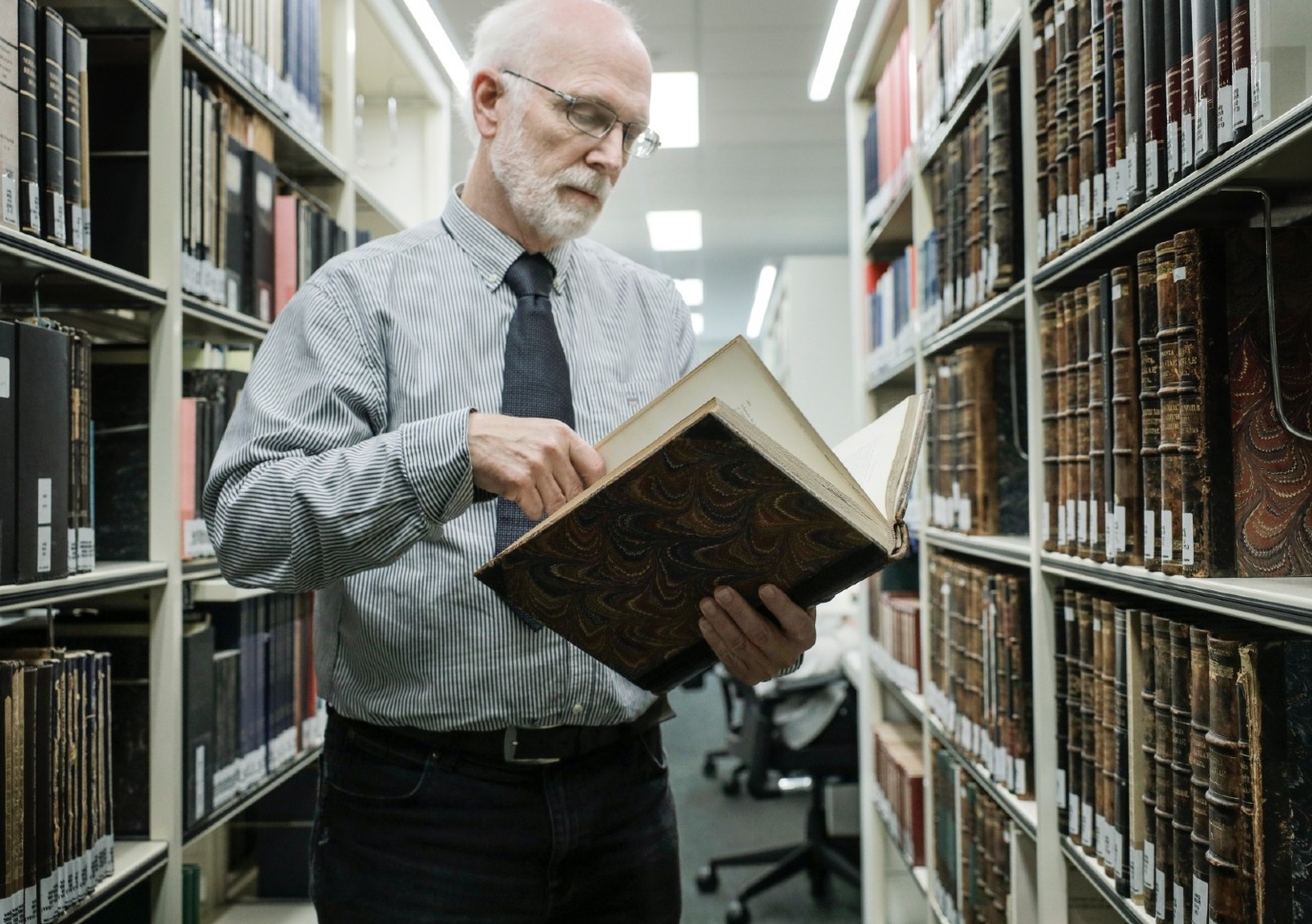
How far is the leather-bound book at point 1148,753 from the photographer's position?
1.14m

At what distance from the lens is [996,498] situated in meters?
1.87

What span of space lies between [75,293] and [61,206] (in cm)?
20

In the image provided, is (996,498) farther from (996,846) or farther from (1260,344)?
(1260,344)

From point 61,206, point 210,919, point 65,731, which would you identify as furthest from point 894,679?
point 61,206

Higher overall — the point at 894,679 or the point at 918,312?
the point at 918,312

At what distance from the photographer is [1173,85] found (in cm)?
108

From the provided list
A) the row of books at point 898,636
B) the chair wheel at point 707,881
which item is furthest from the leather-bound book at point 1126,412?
the chair wheel at point 707,881

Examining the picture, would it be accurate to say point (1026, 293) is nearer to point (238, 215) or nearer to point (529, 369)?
point (529, 369)

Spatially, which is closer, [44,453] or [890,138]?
[44,453]

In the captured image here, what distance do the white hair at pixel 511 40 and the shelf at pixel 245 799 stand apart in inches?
46.4

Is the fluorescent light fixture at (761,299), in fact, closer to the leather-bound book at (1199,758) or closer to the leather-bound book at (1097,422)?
the leather-bound book at (1097,422)

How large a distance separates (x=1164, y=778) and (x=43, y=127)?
152cm

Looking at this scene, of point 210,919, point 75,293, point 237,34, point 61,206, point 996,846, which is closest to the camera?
point 61,206

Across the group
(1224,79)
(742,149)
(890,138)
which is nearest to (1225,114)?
(1224,79)
